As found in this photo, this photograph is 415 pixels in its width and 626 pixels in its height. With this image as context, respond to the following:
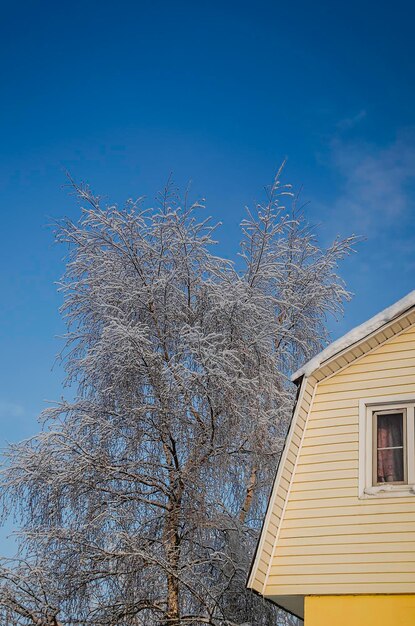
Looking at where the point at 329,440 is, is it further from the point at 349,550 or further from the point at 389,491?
the point at 349,550

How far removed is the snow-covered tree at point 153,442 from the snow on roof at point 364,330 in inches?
129

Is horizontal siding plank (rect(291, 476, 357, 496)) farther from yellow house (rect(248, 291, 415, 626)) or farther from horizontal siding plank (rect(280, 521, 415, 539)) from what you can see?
horizontal siding plank (rect(280, 521, 415, 539))

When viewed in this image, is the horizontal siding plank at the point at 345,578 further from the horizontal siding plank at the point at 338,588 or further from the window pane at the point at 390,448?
the window pane at the point at 390,448

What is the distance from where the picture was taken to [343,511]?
9.40 meters

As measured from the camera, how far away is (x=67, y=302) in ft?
51.9

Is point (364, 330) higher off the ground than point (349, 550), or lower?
higher

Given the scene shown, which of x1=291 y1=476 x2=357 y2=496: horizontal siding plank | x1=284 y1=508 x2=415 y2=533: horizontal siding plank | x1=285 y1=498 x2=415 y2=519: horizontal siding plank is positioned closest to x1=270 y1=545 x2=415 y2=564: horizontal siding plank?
x1=284 y1=508 x2=415 y2=533: horizontal siding plank

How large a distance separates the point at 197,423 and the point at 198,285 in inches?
109

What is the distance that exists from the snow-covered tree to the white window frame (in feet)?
12.6

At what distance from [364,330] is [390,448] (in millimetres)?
1455

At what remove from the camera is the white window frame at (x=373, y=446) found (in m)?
9.23

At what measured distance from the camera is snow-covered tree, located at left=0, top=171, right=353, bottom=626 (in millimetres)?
12992

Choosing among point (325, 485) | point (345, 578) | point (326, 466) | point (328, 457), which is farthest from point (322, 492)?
point (345, 578)

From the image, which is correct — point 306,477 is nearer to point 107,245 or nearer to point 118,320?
point 118,320
